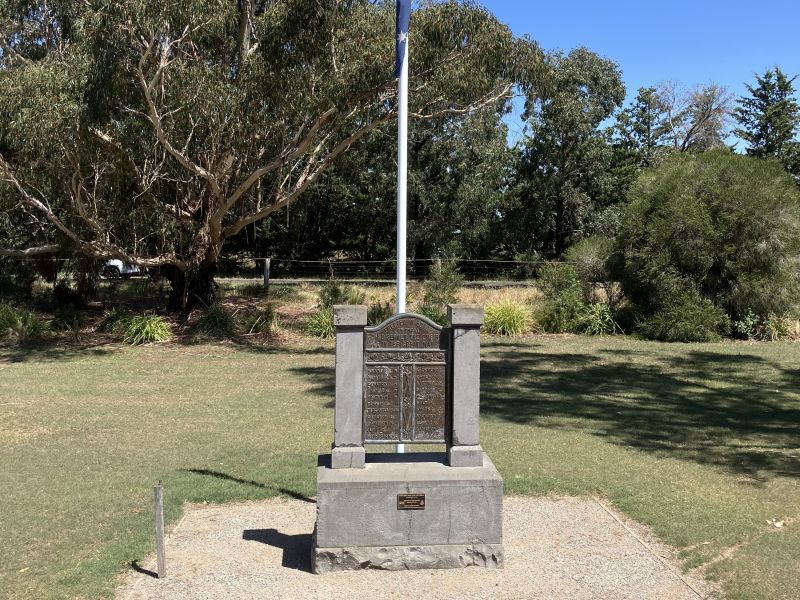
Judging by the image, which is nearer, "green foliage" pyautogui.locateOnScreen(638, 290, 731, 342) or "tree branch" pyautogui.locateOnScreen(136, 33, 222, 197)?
"tree branch" pyautogui.locateOnScreen(136, 33, 222, 197)

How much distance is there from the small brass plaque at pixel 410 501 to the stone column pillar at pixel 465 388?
402 millimetres

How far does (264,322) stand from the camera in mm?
20438

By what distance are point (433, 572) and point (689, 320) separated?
15507 millimetres

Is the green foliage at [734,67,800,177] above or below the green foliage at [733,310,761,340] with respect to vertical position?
above

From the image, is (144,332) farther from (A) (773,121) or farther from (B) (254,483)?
(A) (773,121)

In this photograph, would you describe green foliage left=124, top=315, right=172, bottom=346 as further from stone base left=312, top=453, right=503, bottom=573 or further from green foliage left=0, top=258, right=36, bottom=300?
stone base left=312, top=453, right=503, bottom=573

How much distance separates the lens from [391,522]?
5.78 meters

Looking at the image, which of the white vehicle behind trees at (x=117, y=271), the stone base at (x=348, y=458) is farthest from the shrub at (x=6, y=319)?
the stone base at (x=348, y=458)

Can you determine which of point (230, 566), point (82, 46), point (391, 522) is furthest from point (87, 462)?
point (82, 46)

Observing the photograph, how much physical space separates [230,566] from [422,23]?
1484 centimetres

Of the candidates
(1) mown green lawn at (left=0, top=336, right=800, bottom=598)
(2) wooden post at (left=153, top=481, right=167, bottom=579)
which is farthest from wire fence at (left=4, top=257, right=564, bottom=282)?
(2) wooden post at (left=153, top=481, right=167, bottom=579)

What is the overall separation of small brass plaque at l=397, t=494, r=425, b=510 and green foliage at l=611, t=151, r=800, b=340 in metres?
15.3

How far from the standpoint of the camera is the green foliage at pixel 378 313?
67.5 feet

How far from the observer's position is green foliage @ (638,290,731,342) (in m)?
19.5
